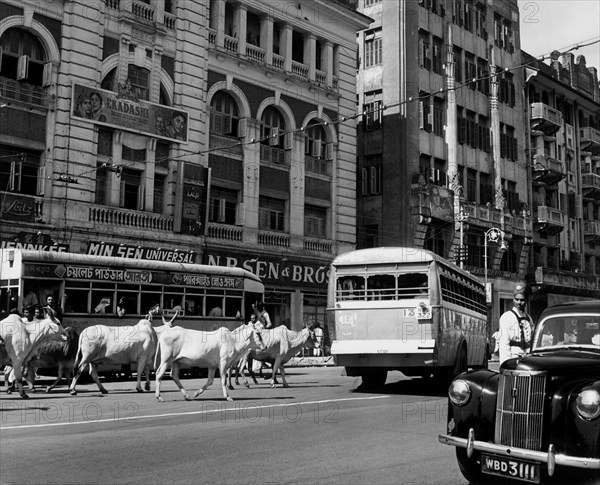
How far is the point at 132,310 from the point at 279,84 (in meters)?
17.0

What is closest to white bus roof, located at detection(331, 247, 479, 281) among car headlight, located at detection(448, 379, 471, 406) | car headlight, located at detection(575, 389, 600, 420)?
car headlight, located at detection(448, 379, 471, 406)

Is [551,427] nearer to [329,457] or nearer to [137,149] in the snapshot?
[329,457]

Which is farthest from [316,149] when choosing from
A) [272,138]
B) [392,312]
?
[392,312]

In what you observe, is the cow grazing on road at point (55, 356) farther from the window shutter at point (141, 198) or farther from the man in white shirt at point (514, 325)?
the window shutter at point (141, 198)

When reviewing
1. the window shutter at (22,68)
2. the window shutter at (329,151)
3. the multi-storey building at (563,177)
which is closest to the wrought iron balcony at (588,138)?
the multi-storey building at (563,177)

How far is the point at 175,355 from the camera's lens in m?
15.6

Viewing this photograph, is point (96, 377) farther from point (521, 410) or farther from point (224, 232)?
point (224, 232)

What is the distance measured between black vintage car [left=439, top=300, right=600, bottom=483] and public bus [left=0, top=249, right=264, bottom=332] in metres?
15.1

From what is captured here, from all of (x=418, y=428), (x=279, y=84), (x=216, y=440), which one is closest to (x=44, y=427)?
(x=216, y=440)

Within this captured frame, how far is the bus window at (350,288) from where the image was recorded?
1769 cm

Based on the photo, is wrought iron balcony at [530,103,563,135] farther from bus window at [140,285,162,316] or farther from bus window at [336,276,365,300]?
bus window at [336,276,365,300]

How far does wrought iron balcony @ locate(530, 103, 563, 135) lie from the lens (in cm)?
5497

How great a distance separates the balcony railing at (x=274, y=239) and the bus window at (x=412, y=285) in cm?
1793

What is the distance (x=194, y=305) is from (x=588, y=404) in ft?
60.1
